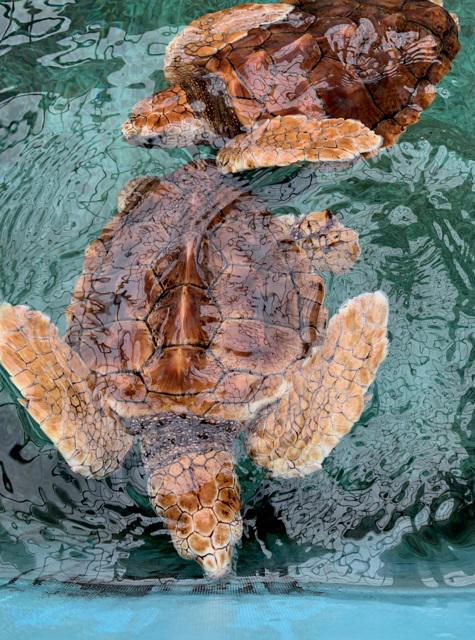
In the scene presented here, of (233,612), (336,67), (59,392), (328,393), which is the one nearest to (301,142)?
(336,67)

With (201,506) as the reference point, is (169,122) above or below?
above

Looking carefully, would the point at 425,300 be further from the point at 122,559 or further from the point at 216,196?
the point at 122,559

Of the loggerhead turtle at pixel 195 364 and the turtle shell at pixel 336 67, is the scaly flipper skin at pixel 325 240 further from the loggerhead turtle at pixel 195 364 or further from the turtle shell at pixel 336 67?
the turtle shell at pixel 336 67

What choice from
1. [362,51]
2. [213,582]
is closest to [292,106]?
[362,51]

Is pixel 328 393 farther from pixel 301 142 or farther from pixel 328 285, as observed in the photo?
pixel 301 142

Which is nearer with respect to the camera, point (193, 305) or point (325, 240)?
point (193, 305)

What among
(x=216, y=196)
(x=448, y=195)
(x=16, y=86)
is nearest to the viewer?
(x=216, y=196)
